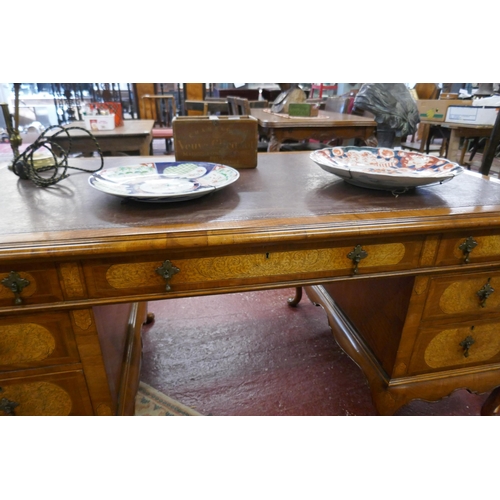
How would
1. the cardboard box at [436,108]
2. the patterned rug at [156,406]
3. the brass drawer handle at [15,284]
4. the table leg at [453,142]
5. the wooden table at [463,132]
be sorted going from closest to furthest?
1. the brass drawer handle at [15,284]
2. the patterned rug at [156,406]
3. the wooden table at [463,132]
4. the table leg at [453,142]
5. the cardboard box at [436,108]

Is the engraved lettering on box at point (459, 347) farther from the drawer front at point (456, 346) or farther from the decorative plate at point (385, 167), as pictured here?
the decorative plate at point (385, 167)

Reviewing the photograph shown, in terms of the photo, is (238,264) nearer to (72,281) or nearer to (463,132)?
(72,281)

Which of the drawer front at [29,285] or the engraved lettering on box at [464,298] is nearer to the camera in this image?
the drawer front at [29,285]

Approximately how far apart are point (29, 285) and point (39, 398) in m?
0.29

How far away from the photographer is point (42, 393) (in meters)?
0.77

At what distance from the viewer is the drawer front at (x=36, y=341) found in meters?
0.69

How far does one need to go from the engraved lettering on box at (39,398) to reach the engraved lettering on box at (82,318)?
0.17m

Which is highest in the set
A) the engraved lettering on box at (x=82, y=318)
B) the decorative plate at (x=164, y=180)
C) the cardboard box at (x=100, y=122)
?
the decorative plate at (x=164, y=180)

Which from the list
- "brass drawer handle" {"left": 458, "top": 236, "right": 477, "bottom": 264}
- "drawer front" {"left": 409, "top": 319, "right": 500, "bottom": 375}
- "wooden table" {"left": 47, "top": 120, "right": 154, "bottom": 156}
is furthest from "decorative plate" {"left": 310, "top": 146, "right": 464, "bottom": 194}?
"wooden table" {"left": 47, "top": 120, "right": 154, "bottom": 156}

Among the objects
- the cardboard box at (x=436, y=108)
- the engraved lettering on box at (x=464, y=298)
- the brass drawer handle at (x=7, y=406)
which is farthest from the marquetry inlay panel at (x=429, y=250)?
the cardboard box at (x=436, y=108)

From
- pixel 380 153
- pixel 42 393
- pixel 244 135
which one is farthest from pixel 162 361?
pixel 380 153

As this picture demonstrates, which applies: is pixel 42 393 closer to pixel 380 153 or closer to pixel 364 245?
pixel 364 245

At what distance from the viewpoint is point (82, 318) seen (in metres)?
0.70

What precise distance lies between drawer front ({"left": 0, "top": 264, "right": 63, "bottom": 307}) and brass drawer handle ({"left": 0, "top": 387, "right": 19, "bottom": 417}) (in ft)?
0.78
